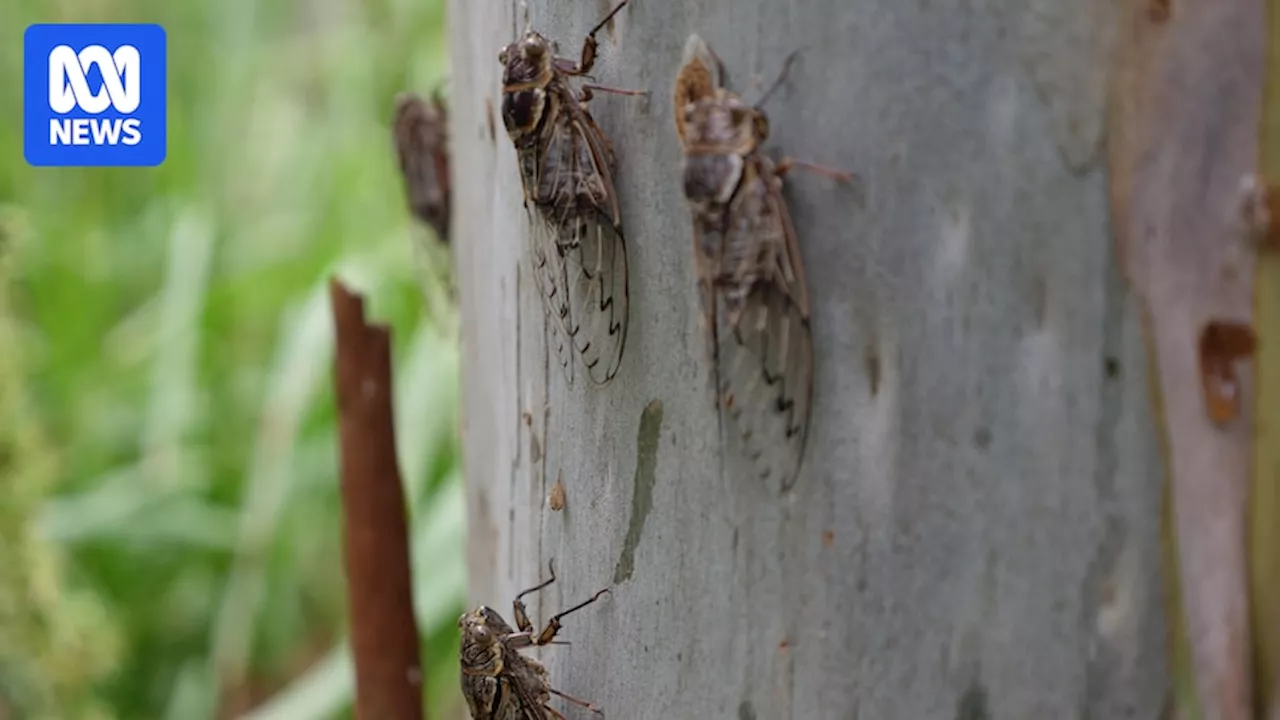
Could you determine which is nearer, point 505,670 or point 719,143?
point 719,143

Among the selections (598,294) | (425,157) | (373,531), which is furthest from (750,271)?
(425,157)

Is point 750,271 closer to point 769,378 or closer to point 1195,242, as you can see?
point 769,378

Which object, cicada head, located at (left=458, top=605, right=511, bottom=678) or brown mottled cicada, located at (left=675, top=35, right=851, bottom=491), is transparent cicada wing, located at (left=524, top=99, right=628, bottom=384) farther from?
cicada head, located at (left=458, top=605, right=511, bottom=678)

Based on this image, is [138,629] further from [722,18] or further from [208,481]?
[722,18]

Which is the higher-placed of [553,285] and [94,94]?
[94,94]

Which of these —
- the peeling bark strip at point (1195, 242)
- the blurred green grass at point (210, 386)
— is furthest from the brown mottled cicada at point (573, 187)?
the blurred green grass at point (210, 386)

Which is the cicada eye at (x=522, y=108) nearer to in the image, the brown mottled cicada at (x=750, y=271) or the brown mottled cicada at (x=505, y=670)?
the brown mottled cicada at (x=750, y=271)

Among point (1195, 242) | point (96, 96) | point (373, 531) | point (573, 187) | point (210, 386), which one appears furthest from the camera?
point (210, 386)
